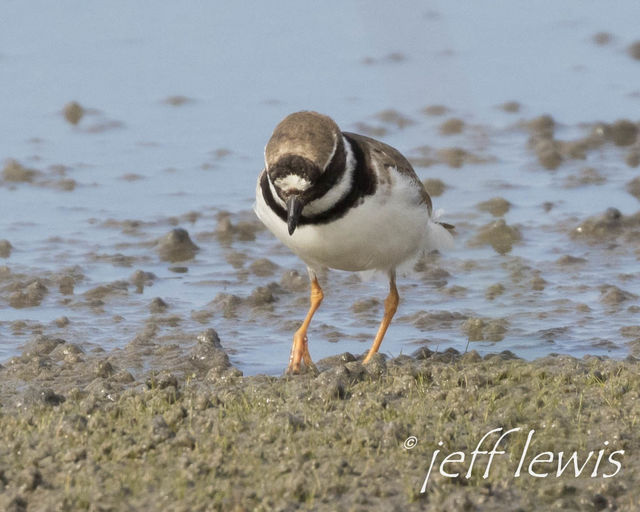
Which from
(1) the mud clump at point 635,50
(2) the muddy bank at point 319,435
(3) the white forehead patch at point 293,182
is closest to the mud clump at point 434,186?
(2) the muddy bank at point 319,435

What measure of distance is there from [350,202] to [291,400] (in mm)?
1038

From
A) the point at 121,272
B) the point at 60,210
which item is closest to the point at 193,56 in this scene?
the point at 60,210

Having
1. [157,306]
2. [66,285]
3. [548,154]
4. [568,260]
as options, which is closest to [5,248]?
[66,285]

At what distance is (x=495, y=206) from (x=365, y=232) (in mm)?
3818

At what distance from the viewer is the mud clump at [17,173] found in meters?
10.5

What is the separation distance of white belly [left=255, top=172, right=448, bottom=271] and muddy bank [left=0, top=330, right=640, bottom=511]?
557mm

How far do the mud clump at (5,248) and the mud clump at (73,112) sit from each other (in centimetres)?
324

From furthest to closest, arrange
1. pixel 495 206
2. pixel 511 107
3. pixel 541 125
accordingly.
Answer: pixel 511 107, pixel 541 125, pixel 495 206

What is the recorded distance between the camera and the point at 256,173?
10750 mm

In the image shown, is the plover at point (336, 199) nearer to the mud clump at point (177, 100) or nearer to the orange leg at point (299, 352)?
the orange leg at point (299, 352)

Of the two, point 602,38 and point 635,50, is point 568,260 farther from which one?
point 602,38

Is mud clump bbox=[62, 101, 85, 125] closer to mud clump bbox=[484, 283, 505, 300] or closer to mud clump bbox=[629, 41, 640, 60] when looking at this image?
mud clump bbox=[484, 283, 505, 300]

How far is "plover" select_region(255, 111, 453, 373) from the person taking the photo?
232 inches

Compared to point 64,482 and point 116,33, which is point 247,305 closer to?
point 64,482
